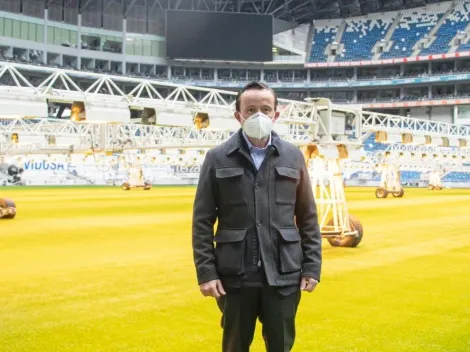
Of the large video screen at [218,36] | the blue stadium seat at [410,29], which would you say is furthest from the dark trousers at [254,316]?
the large video screen at [218,36]

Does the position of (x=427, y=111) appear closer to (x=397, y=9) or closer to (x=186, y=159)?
(x=397, y=9)

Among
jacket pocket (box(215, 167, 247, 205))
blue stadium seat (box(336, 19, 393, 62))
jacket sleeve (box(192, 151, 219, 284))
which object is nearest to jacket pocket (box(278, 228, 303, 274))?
jacket pocket (box(215, 167, 247, 205))

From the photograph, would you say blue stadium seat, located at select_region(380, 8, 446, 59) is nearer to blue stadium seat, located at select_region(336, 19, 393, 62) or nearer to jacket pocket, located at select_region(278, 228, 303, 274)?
blue stadium seat, located at select_region(336, 19, 393, 62)

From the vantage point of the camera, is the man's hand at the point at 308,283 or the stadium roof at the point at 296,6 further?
the stadium roof at the point at 296,6

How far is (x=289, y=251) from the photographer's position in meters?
4.30

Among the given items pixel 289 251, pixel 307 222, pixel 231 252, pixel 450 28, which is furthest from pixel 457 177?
pixel 231 252

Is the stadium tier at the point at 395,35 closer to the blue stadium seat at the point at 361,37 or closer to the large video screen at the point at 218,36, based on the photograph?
the blue stadium seat at the point at 361,37

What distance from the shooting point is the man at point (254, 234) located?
4250 millimetres

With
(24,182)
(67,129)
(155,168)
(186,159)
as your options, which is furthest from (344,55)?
(67,129)

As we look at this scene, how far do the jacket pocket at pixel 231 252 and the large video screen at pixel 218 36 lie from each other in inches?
3308

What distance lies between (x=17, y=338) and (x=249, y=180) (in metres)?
3.97

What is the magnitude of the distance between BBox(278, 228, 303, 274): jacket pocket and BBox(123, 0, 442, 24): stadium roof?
8666 centimetres

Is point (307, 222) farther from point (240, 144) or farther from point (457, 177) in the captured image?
point (457, 177)

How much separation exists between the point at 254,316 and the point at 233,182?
0.97 meters
